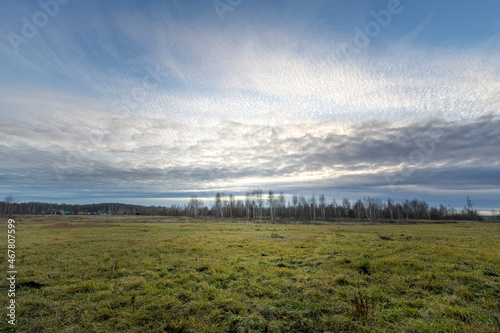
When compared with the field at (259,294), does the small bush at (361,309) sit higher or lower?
higher

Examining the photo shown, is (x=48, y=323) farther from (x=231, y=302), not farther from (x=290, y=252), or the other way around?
(x=290, y=252)

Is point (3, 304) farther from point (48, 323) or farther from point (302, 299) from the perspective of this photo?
point (302, 299)

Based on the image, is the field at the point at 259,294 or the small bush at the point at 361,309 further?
the small bush at the point at 361,309

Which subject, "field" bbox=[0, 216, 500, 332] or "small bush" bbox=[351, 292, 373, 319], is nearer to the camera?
"field" bbox=[0, 216, 500, 332]

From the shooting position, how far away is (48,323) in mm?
6633

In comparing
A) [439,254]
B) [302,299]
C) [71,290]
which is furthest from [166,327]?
[439,254]

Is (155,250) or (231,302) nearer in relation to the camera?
(231,302)

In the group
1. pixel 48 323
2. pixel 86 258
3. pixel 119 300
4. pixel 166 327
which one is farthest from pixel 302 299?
pixel 86 258

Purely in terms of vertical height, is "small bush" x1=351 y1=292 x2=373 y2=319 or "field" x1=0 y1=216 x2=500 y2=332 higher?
"small bush" x1=351 y1=292 x2=373 y2=319

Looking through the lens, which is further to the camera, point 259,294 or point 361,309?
point 259,294

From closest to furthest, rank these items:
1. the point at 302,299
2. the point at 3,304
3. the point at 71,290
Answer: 1. the point at 3,304
2. the point at 302,299
3. the point at 71,290

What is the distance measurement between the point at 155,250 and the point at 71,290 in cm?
833

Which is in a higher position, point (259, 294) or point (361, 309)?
point (361, 309)

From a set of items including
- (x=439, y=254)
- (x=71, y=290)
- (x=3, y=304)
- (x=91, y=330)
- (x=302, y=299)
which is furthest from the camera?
(x=439, y=254)
